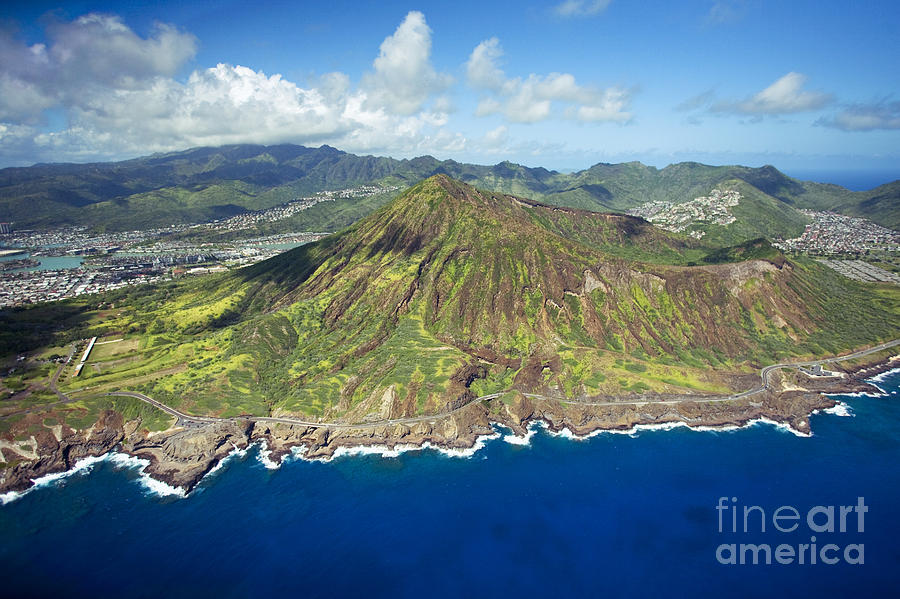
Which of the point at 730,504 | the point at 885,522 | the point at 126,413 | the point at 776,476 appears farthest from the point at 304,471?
the point at 885,522

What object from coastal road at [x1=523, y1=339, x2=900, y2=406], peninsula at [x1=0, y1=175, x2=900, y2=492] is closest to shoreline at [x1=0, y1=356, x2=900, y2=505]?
peninsula at [x1=0, y1=175, x2=900, y2=492]

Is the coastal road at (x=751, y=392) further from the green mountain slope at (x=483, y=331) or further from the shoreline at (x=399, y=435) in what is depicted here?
the green mountain slope at (x=483, y=331)

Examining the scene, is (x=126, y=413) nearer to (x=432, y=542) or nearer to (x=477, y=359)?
(x=432, y=542)

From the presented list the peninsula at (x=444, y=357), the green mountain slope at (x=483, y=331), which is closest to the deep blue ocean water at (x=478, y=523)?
the peninsula at (x=444, y=357)

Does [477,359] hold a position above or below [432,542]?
above

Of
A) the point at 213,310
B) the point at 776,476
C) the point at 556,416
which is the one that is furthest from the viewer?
the point at 213,310

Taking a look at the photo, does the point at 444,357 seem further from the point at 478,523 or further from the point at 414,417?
the point at 478,523
